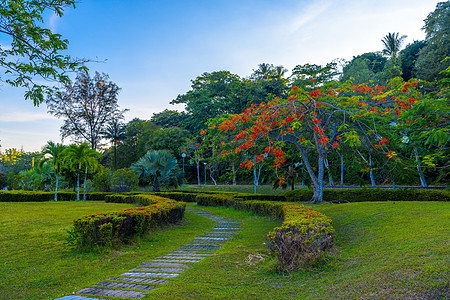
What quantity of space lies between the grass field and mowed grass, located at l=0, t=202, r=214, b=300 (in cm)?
1

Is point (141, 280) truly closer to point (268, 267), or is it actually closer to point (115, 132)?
Result: point (268, 267)

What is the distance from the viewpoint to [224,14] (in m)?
12.1

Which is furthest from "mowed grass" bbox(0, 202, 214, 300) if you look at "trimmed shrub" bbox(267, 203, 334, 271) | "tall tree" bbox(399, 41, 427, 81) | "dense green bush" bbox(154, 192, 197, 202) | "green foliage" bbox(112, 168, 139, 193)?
"tall tree" bbox(399, 41, 427, 81)

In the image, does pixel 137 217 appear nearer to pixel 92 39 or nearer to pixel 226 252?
pixel 226 252

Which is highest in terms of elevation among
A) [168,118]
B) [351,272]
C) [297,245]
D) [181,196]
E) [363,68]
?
[363,68]

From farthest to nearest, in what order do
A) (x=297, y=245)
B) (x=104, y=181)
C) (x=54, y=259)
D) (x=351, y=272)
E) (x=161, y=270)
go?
(x=104, y=181)
(x=54, y=259)
(x=161, y=270)
(x=297, y=245)
(x=351, y=272)

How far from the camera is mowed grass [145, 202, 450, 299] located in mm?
3219

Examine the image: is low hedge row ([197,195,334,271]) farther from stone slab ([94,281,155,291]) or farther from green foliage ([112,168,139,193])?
green foliage ([112,168,139,193])

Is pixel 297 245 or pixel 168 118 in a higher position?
pixel 168 118

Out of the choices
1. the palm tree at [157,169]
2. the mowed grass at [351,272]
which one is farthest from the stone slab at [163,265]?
the palm tree at [157,169]

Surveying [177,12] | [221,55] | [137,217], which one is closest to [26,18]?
[137,217]

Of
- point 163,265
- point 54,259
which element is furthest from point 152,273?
point 54,259

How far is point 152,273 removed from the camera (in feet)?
15.4

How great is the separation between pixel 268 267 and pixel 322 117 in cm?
881
